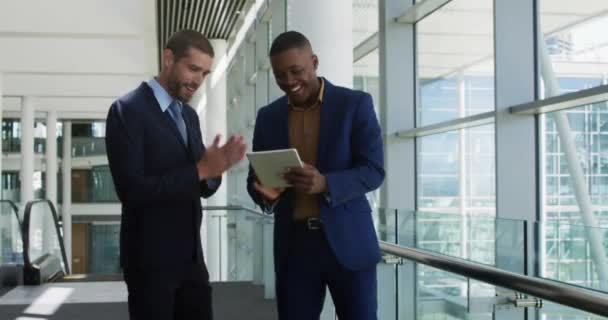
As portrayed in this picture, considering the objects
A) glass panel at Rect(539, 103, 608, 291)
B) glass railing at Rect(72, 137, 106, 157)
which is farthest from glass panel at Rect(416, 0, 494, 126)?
glass railing at Rect(72, 137, 106, 157)

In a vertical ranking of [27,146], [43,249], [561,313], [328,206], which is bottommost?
[43,249]

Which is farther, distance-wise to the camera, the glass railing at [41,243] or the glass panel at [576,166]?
the glass railing at [41,243]

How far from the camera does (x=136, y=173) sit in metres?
2.30

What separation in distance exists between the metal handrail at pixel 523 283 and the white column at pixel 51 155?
26.6m

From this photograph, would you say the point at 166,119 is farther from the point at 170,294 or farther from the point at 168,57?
the point at 170,294

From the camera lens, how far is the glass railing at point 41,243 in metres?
9.41

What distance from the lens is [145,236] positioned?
2336 millimetres

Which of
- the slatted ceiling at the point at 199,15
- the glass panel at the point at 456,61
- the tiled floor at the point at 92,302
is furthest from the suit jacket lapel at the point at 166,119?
the slatted ceiling at the point at 199,15

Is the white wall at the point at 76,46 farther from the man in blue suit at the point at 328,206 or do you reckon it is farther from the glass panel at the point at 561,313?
the glass panel at the point at 561,313

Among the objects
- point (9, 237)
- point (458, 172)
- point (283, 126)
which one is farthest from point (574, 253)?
point (9, 237)

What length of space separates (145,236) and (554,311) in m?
1.20

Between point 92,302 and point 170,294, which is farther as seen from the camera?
point 92,302

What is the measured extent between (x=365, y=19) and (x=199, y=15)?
7609mm

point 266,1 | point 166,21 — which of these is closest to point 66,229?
point 166,21
